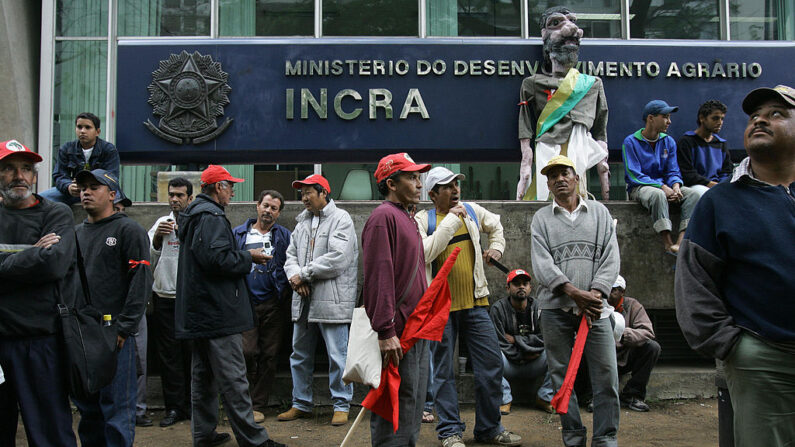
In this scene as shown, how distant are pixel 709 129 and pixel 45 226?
6789mm

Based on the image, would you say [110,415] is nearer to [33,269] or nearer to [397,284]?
[33,269]

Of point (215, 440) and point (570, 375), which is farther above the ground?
point (570, 375)

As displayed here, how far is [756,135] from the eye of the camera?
3193 mm

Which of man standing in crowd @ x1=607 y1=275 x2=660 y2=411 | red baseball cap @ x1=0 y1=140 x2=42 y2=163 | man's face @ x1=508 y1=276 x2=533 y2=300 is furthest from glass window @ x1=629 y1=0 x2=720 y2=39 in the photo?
red baseball cap @ x1=0 y1=140 x2=42 y2=163

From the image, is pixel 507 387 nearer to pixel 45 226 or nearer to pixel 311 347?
pixel 311 347

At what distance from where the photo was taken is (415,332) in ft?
13.1

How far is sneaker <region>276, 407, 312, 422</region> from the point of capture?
6.25m

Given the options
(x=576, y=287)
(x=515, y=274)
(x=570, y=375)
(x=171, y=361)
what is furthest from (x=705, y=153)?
(x=171, y=361)

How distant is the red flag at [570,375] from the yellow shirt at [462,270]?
3.46 ft

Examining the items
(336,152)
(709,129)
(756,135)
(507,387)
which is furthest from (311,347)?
(709,129)

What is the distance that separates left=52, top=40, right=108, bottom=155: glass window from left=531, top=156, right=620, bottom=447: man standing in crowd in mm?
7882

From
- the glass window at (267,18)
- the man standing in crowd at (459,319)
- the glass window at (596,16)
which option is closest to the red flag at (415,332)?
the man standing in crowd at (459,319)

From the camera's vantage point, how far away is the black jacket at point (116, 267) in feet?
15.8

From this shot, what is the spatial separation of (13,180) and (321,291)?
2874mm
